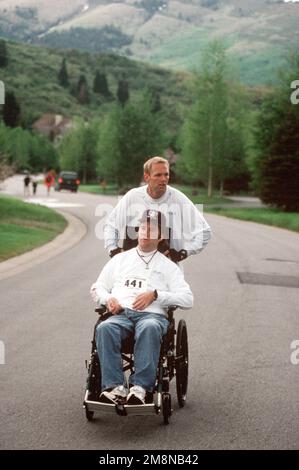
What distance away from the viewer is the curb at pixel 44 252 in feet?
53.5

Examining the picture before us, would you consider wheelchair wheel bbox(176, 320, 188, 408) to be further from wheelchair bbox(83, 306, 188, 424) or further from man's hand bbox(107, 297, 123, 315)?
man's hand bbox(107, 297, 123, 315)

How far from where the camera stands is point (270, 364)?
7.99 m

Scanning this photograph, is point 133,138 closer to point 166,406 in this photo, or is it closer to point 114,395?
point 166,406

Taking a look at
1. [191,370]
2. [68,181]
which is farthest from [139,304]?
[68,181]

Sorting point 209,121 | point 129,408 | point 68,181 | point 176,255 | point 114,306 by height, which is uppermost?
point 209,121

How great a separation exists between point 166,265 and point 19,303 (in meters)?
5.85

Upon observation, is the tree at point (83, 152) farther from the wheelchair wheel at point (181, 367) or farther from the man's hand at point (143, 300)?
the man's hand at point (143, 300)

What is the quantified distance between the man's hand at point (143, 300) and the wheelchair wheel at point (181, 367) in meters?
0.67

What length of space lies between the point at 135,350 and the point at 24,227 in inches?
817

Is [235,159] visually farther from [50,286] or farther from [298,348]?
[298,348]

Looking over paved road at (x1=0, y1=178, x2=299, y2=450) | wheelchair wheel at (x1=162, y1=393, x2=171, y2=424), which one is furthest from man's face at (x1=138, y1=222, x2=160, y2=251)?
paved road at (x1=0, y1=178, x2=299, y2=450)

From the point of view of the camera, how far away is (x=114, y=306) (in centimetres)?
584

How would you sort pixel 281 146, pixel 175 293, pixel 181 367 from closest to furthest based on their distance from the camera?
pixel 175 293 < pixel 181 367 < pixel 281 146
